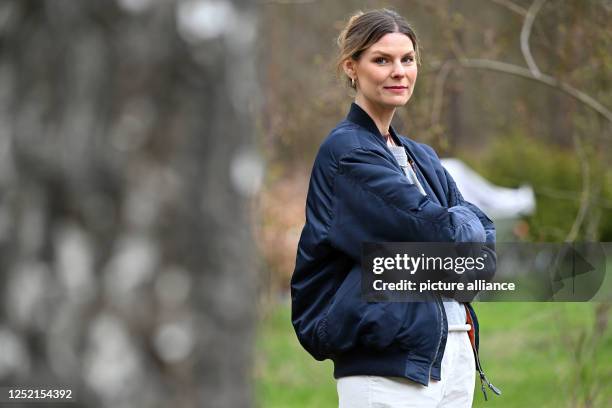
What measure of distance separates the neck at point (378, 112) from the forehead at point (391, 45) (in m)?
0.15

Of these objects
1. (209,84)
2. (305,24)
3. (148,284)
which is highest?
(305,24)

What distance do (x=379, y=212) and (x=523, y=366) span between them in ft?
23.9

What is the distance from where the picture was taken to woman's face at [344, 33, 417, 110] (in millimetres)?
3143

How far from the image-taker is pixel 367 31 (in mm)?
3201

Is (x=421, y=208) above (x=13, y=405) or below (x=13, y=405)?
above

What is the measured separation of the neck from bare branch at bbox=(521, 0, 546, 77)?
11.3 ft

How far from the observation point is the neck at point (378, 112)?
3178mm

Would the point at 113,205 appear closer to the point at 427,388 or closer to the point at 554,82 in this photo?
the point at 427,388

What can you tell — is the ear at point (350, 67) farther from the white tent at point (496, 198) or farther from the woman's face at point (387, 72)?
the white tent at point (496, 198)

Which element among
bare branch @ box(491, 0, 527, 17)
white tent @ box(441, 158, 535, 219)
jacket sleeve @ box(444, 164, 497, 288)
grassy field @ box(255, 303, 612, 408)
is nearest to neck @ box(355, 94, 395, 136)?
jacket sleeve @ box(444, 164, 497, 288)

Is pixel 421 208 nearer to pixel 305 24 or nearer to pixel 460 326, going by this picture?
pixel 460 326

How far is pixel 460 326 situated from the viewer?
3.06 m

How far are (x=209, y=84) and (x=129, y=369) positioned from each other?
40 centimetres

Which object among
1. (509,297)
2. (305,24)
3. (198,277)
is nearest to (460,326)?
(509,297)
